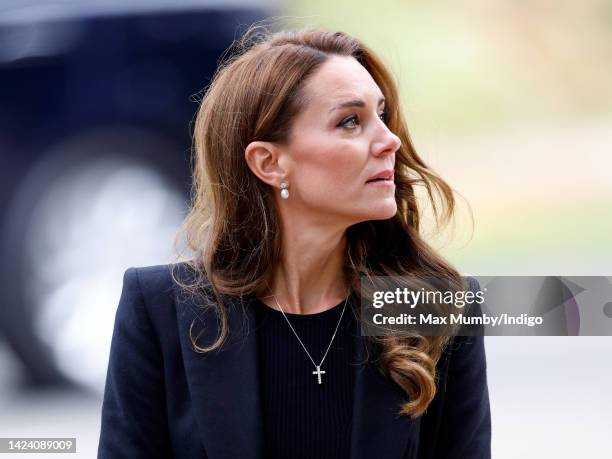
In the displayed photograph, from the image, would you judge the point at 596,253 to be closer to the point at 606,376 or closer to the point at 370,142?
the point at 606,376

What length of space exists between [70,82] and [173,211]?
72cm

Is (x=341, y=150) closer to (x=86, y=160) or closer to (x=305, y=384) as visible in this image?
(x=305, y=384)

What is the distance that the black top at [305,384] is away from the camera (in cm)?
205

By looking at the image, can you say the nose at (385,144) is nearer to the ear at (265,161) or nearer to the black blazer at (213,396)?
the ear at (265,161)

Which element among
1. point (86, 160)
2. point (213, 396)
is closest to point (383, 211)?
point (213, 396)

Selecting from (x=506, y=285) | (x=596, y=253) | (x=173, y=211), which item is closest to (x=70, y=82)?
(x=173, y=211)

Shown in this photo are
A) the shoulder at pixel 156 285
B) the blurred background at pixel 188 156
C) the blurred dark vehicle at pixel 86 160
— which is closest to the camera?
the shoulder at pixel 156 285

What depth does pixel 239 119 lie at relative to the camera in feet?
7.06

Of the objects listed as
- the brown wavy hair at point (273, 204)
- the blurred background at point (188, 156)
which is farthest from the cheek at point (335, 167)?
the blurred background at point (188, 156)

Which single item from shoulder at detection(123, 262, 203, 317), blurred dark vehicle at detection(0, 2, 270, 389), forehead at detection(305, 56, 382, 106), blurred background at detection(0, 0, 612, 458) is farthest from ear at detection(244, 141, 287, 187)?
blurred dark vehicle at detection(0, 2, 270, 389)

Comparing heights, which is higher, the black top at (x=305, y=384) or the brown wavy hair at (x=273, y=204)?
the brown wavy hair at (x=273, y=204)

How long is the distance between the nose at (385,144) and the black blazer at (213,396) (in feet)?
1.48

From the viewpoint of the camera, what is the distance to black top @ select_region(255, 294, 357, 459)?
80.7 inches

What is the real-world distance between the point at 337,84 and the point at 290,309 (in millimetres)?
556
